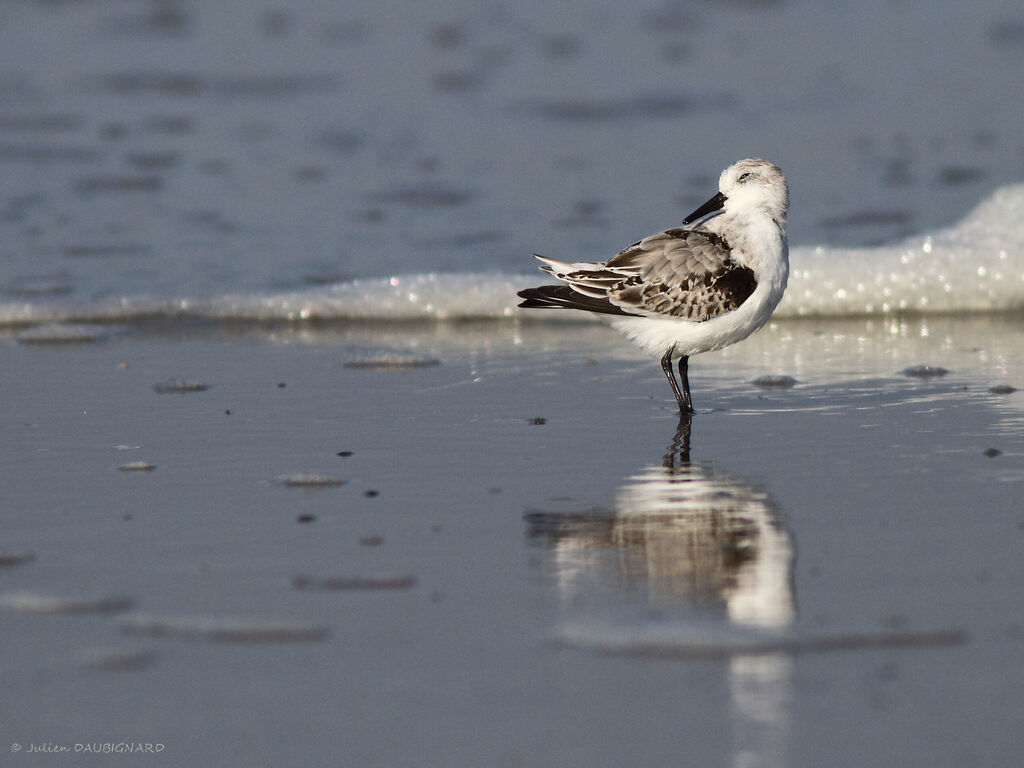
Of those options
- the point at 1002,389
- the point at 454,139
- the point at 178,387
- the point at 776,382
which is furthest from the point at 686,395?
the point at 454,139

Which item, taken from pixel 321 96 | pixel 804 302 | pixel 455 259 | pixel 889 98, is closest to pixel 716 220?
pixel 804 302

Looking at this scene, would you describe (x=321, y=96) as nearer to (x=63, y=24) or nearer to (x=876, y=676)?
(x=63, y=24)

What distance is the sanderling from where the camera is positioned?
652cm

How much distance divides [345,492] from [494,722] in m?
1.98

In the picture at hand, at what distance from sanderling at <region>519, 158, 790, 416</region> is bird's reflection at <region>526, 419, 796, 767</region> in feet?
4.15

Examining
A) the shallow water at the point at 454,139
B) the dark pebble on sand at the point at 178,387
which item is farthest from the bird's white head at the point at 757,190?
the dark pebble on sand at the point at 178,387

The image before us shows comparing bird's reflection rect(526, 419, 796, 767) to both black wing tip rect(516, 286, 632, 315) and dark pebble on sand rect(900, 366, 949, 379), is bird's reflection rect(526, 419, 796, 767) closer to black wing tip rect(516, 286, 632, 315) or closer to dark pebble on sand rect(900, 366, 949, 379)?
black wing tip rect(516, 286, 632, 315)

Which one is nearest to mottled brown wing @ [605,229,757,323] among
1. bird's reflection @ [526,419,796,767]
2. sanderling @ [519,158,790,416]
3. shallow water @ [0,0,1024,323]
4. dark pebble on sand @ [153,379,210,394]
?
sanderling @ [519,158,790,416]

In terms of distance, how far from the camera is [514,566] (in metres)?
4.31

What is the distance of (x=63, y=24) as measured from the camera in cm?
1916

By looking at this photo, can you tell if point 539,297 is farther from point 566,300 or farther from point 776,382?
point 776,382

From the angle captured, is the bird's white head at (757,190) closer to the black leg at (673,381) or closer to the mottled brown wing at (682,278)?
the mottled brown wing at (682,278)

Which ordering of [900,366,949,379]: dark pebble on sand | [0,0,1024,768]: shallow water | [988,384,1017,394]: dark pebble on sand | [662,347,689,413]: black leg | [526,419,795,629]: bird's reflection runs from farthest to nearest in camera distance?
[900,366,949,379]: dark pebble on sand → [988,384,1017,394]: dark pebble on sand → [662,347,689,413]: black leg → [526,419,795,629]: bird's reflection → [0,0,1024,768]: shallow water

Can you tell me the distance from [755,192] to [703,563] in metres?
2.85
